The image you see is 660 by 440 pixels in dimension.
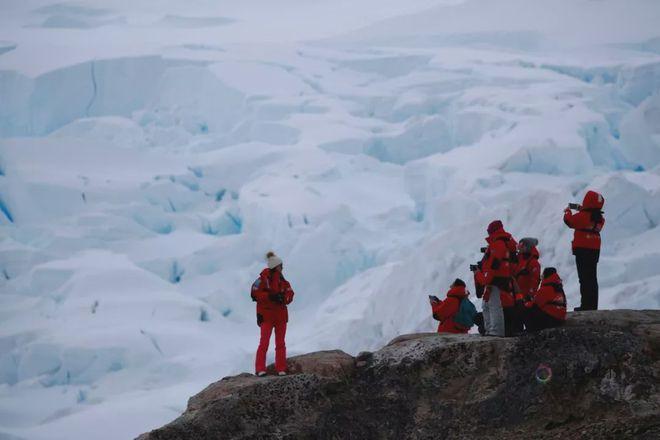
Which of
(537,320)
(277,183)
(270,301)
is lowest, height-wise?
(537,320)

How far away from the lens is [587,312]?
4801mm

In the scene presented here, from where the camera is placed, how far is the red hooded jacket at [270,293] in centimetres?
476

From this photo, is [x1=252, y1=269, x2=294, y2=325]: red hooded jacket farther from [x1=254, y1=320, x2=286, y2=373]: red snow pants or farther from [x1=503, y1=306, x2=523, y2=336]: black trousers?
[x1=503, y1=306, x2=523, y2=336]: black trousers

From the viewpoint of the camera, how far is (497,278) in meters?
4.52

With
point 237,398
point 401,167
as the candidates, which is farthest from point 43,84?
point 237,398

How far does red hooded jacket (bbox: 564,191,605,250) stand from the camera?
5.24 m

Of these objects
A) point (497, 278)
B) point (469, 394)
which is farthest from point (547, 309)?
point (469, 394)

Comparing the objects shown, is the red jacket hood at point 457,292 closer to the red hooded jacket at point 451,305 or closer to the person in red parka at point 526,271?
the red hooded jacket at point 451,305

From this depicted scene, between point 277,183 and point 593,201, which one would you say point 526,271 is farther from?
point 277,183

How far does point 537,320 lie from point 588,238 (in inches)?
43.8

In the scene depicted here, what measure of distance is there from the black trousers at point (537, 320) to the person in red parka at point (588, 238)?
2.96ft

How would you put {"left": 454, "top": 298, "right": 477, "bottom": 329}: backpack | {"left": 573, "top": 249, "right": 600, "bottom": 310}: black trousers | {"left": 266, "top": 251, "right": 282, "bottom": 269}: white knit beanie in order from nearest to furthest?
{"left": 266, "top": 251, "right": 282, "bottom": 269}: white knit beanie
{"left": 573, "top": 249, "right": 600, "bottom": 310}: black trousers
{"left": 454, "top": 298, "right": 477, "bottom": 329}: backpack

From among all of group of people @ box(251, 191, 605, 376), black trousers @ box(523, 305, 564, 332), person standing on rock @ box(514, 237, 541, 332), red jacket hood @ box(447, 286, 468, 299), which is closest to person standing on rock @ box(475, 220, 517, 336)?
group of people @ box(251, 191, 605, 376)

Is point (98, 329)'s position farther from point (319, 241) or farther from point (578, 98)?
point (578, 98)
